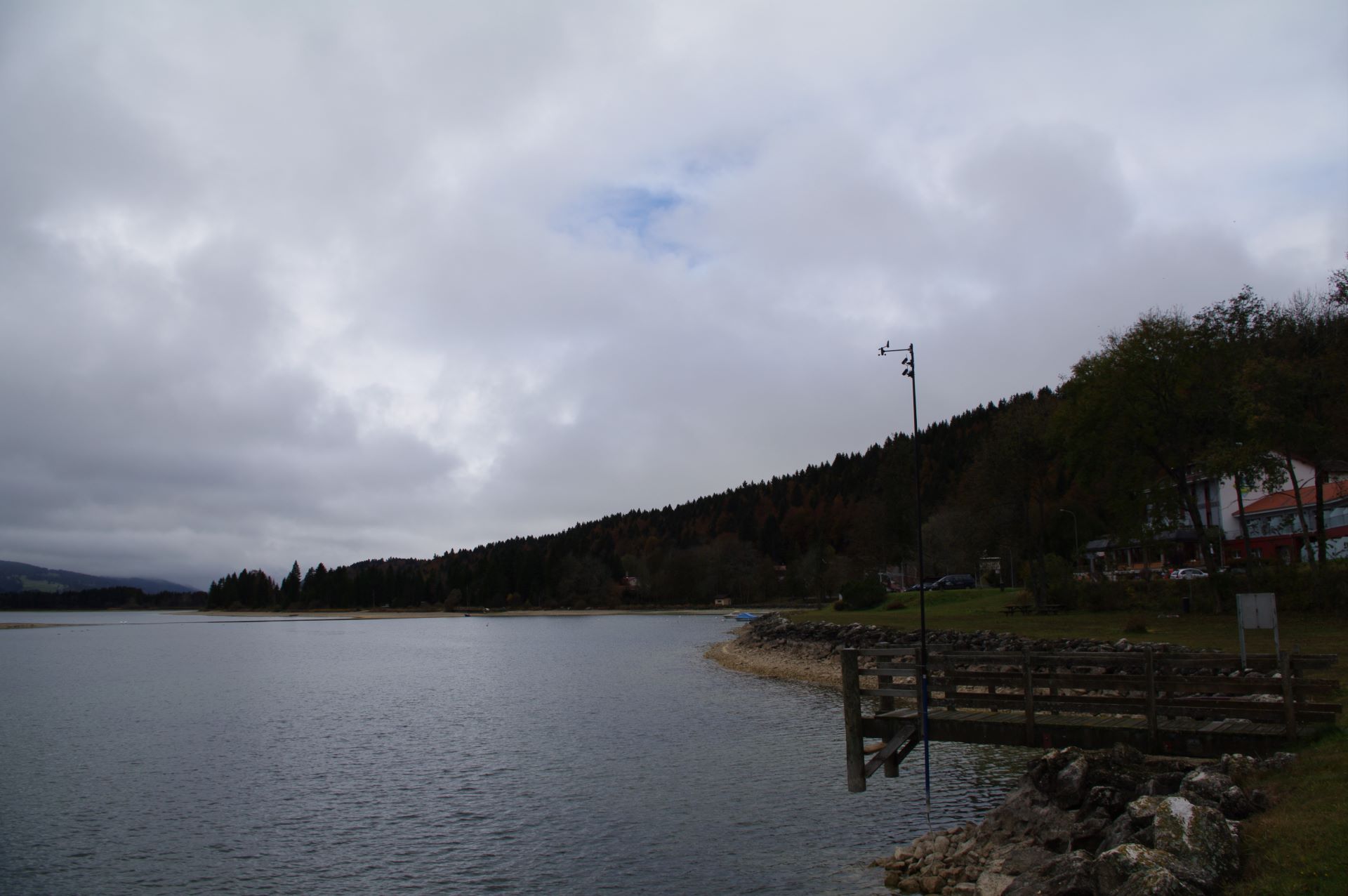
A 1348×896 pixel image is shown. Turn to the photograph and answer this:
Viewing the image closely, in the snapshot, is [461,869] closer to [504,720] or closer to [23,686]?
[504,720]

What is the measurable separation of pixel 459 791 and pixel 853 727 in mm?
12073

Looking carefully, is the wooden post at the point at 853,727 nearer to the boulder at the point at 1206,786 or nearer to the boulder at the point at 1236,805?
the boulder at the point at 1206,786

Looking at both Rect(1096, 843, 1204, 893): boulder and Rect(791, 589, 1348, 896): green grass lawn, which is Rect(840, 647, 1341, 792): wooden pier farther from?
Rect(1096, 843, 1204, 893): boulder

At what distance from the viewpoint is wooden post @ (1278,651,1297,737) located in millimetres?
14617

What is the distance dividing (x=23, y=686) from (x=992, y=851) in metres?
64.7

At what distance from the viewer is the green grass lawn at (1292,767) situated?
10.1 metres

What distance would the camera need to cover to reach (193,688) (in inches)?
2154

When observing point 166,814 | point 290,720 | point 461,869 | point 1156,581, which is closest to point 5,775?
point 166,814

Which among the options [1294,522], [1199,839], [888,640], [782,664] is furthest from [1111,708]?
[1294,522]

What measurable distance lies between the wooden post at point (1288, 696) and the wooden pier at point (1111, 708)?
13 mm

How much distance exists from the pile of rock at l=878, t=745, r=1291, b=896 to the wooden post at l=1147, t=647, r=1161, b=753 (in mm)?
396

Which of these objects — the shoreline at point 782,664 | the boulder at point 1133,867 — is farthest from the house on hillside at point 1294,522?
the boulder at point 1133,867

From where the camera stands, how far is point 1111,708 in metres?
16.9

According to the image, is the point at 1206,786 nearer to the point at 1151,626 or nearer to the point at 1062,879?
the point at 1062,879
